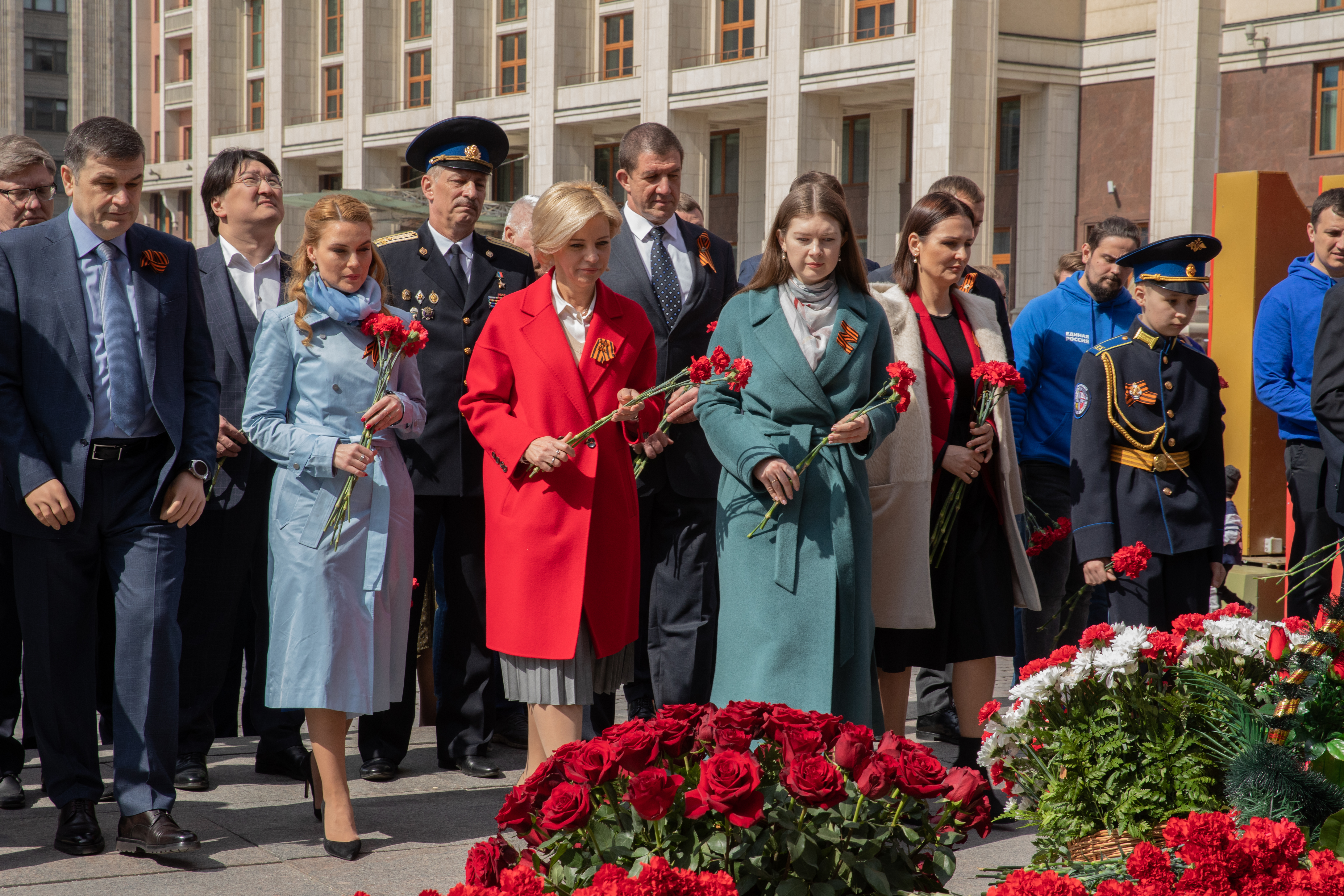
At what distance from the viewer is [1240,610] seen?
12.9 ft

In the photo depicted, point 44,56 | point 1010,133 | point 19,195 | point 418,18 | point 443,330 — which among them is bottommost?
point 443,330

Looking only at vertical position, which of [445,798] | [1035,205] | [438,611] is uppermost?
[1035,205]

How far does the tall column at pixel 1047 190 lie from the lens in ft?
116

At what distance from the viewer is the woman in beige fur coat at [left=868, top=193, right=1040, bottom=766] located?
517 centimetres

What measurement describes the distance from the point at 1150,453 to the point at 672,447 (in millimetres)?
1936

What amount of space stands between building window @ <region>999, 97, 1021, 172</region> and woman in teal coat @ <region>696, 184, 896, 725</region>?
109 ft

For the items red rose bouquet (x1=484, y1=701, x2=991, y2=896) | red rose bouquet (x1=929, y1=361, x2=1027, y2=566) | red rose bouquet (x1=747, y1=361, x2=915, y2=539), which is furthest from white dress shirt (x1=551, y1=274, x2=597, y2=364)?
red rose bouquet (x1=484, y1=701, x2=991, y2=896)

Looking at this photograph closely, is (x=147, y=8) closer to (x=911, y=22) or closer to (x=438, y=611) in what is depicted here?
(x=911, y=22)

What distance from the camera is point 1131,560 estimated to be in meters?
5.00

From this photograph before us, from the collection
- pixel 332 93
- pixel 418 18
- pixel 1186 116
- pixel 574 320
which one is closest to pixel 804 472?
pixel 574 320

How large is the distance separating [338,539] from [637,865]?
229 centimetres

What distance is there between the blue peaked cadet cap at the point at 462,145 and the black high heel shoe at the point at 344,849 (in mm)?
2857

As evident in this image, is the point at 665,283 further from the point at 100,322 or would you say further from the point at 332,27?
the point at 332,27

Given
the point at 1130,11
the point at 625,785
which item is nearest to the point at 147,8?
the point at 1130,11
